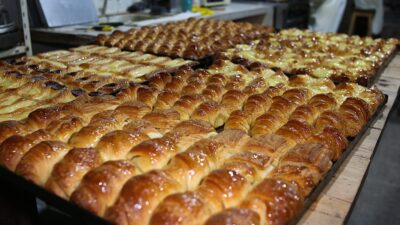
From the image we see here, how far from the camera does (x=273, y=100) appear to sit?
242cm

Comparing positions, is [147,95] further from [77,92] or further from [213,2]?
[213,2]

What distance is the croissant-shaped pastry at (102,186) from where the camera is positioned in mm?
1452

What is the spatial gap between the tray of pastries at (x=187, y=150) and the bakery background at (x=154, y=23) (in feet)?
0.67

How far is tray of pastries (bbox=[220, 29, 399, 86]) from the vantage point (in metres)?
3.27

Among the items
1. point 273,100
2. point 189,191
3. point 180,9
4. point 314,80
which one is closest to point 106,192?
point 189,191

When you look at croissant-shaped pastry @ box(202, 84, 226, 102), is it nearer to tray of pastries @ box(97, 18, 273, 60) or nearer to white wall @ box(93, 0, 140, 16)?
tray of pastries @ box(97, 18, 273, 60)

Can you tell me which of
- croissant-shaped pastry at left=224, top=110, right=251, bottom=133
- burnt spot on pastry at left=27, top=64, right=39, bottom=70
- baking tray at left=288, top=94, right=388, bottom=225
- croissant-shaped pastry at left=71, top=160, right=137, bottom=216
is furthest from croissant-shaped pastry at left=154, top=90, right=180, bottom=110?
burnt spot on pastry at left=27, top=64, right=39, bottom=70

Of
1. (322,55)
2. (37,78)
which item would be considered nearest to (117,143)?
(37,78)

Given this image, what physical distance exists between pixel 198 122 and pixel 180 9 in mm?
5100

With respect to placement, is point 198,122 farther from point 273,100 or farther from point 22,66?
point 22,66

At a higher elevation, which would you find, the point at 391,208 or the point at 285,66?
the point at 285,66

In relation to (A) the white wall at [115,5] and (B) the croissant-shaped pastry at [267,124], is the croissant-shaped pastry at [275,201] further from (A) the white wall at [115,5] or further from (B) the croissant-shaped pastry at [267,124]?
(A) the white wall at [115,5]

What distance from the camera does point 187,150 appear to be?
5.74 ft

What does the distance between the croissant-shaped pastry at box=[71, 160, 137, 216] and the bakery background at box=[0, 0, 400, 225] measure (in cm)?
10
